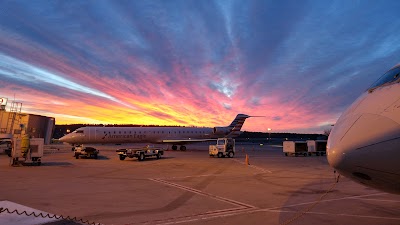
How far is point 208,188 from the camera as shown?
12.9 metres

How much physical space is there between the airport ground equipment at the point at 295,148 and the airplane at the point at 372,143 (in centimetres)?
3211

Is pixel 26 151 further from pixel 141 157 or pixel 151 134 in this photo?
pixel 151 134

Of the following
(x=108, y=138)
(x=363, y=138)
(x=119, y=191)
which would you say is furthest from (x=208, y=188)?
(x=108, y=138)

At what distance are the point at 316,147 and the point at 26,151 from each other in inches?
1230

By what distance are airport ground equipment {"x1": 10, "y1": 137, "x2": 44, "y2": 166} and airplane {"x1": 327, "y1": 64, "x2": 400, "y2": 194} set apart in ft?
72.3

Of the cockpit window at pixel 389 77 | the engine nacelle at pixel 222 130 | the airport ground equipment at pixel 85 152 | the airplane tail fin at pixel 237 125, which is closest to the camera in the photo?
the cockpit window at pixel 389 77

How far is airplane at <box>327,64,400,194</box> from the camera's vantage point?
4289mm

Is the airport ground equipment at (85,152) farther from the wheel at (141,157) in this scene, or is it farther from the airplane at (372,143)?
the airplane at (372,143)

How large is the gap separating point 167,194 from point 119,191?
2073mm

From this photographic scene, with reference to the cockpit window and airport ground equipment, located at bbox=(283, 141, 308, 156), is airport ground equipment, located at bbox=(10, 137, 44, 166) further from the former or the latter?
airport ground equipment, located at bbox=(283, 141, 308, 156)

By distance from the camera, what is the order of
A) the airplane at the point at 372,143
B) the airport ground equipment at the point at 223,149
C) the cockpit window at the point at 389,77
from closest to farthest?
the airplane at the point at 372,143 < the cockpit window at the point at 389,77 < the airport ground equipment at the point at 223,149

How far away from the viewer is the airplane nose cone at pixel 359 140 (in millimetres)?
4336

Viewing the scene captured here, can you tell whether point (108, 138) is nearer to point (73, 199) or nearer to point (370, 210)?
point (73, 199)

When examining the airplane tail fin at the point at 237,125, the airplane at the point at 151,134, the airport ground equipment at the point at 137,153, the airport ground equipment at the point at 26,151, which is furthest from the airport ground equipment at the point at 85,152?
the airplane tail fin at the point at 237,125
